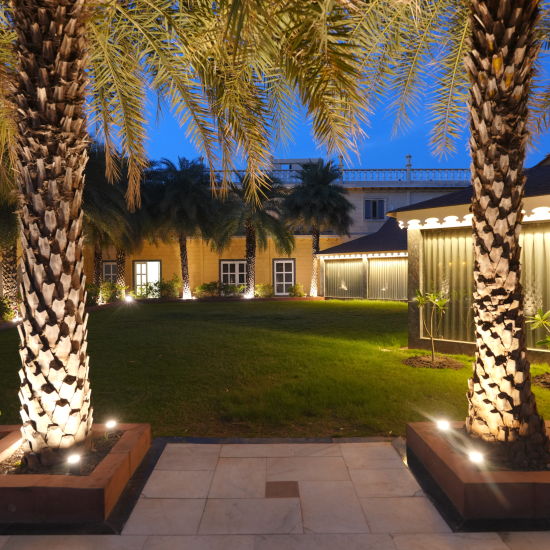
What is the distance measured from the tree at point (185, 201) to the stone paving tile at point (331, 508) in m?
22.0

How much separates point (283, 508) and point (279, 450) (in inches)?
43.5

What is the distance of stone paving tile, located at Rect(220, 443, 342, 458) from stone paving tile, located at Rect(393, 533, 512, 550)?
1.41m

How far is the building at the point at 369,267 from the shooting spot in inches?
1003

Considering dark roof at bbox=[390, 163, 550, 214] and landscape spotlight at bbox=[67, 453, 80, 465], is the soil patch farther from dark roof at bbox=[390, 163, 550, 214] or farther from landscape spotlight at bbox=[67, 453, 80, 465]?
landscape spotlight at bbox=[67, 453, 80, 465]

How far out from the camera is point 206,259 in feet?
100

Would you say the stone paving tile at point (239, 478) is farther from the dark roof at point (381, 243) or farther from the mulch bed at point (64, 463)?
the dark roof at point (381, 243)

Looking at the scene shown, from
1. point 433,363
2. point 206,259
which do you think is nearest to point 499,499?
point 433,363

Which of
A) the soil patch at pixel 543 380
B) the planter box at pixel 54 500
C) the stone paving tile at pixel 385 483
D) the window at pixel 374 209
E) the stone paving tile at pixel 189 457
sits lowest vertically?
the stone paving tile at pixel 385 483

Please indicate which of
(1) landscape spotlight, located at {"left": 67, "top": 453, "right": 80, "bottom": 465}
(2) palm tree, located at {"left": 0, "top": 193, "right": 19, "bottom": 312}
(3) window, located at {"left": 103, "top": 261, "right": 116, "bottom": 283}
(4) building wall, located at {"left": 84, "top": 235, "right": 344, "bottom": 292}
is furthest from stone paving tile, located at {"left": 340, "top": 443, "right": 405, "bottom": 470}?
(3) window, located at {"left": 103, "top": 261, "right": 116, "bottom": 283}

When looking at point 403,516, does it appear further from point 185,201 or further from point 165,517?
point 185,201

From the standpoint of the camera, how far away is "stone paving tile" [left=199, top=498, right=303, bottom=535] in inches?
120

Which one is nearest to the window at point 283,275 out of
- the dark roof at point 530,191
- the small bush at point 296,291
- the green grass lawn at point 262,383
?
the small bush at point 296,291

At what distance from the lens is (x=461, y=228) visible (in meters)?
9.02

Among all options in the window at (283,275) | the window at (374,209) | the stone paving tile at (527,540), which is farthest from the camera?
the window at (374,209)
